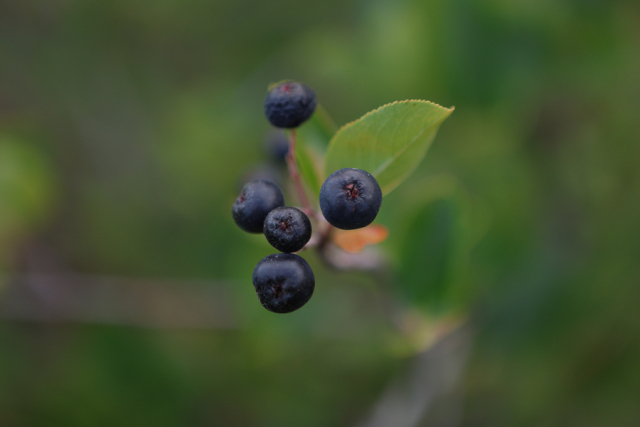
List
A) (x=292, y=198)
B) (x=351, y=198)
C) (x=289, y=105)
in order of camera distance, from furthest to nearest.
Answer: (x=292, y=198)
(x=289, y=105)
(x=351, y=198)

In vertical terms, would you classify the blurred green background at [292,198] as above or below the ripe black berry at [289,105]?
above

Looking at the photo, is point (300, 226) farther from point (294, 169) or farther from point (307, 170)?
point (307, 170)

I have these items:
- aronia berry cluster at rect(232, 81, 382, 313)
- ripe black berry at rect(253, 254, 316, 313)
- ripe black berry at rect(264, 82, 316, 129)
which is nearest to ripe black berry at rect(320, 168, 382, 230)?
aronia berry cluster at rect(232, 81, 382, 313)

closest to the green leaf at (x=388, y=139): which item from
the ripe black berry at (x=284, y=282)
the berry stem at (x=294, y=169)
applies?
the berry stem at (x=294, y=169)

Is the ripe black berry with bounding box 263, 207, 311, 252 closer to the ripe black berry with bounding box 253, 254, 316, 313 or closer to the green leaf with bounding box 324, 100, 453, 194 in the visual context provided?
the ripe black berry with bounding box 253, 254, 316, 313

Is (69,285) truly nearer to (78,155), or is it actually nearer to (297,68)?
(78,155)

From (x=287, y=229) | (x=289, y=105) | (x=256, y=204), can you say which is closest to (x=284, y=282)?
(x=287, y=229)

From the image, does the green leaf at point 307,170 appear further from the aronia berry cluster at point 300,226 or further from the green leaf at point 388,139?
the aronia berry cluster at point 300,226
